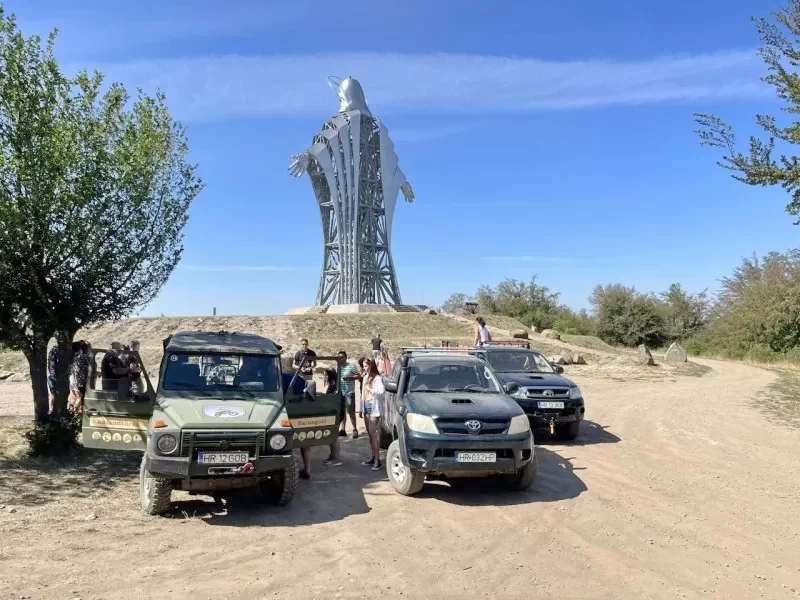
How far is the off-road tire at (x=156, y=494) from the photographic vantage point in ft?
23.6

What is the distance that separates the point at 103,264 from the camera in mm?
A: 10695

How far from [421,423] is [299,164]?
2104 inches

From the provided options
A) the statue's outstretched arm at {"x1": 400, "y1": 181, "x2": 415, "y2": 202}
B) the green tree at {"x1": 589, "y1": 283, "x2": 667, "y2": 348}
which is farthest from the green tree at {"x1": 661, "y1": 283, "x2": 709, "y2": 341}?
the statue's outstretched arm at {"x1": 400, "y1": 181, "x2": 415, "y2": 202}

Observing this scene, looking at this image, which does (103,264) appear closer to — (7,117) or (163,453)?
(7,117)

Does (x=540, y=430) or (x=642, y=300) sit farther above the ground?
(x=642, y=300)

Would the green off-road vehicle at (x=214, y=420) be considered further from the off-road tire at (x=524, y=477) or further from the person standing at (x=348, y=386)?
the off-road tire at (x=524, y=477)

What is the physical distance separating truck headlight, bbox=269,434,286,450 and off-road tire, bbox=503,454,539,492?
10.7ft

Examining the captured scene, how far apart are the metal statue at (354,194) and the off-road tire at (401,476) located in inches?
1975

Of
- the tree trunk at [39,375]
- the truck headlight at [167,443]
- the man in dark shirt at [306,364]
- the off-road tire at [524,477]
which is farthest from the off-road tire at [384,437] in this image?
the tree trunk at [39,375]

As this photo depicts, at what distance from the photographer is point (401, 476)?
8359 mm

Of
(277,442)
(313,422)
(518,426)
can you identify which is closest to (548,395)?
(518,426)

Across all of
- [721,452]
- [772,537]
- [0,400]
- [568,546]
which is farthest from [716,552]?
[0,400]

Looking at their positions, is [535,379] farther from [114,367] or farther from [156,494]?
[114,367]

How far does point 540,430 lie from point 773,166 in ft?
28.8
